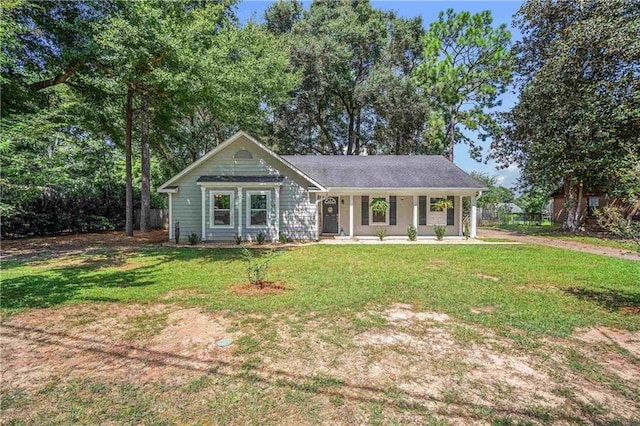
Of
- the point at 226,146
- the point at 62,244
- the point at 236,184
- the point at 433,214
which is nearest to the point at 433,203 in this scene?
the point at 433,214

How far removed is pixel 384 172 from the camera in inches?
725

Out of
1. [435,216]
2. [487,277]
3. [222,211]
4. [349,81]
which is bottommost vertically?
[487,277]

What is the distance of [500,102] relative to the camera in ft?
96.8

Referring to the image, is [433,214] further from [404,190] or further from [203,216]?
[203,216]

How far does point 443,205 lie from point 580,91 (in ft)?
31.9

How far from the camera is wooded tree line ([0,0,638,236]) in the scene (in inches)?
438

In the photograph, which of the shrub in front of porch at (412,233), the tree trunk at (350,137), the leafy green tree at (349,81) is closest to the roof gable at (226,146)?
the shrub in front of porch at (412,233)

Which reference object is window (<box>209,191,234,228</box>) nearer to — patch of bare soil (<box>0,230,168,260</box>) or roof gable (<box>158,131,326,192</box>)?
roof gable (<box>158,131,326,192</box>)

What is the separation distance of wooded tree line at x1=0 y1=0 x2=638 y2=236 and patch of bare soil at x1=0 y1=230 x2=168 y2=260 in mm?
1374

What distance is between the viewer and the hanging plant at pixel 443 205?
56.1 ft

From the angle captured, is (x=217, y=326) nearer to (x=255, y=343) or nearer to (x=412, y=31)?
(x=255, y=343)

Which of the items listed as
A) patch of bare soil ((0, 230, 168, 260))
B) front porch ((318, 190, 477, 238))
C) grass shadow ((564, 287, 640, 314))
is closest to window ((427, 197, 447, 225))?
front porch ((318, 190, 477, 238))

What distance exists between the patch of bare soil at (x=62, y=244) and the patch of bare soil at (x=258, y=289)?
8360mm

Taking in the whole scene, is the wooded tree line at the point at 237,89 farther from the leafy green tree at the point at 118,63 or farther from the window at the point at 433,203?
the window at the point at 433,203
